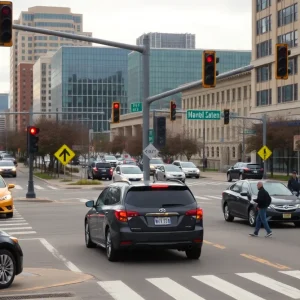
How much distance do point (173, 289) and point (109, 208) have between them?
164 inches

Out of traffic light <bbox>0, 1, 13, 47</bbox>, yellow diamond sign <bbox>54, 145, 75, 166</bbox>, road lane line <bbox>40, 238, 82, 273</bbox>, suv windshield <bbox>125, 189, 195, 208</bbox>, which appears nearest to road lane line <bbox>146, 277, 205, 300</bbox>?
road lane line <bbox>40, 238, 82, 273</bbox>

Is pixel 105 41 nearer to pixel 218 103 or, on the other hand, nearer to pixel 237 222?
pixel 237 222

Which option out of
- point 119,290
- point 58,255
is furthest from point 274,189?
point 119,290

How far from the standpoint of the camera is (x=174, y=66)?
154500 millimetres

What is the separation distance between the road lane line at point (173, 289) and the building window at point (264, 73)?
2763 inches

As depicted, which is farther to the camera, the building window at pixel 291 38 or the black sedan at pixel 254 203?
the building window at pixel 291 38

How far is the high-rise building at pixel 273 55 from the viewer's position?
2948 inches

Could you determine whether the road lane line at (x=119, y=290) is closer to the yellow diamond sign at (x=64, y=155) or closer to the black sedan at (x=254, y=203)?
the black sedan at (x=254, y=203)

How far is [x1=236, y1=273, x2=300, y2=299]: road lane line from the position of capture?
438 inches

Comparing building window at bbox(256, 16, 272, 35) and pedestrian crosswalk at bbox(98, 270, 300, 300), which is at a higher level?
building window at bbox(256, 16, 272, 35)

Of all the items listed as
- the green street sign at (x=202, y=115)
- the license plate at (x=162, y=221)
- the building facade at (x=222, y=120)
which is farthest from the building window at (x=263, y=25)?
the license plate at (x=162, y=221)

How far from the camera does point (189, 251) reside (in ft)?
49.6

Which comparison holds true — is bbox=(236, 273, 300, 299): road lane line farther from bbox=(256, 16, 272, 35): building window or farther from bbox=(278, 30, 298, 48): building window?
bbox=(256, 16, 272, 35): building window

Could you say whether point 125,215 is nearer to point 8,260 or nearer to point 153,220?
point 153,220
